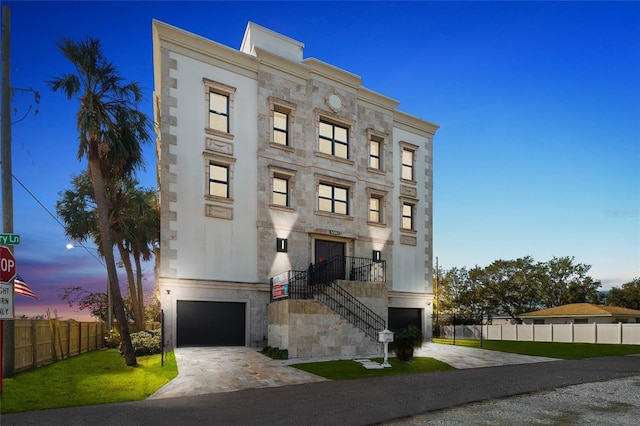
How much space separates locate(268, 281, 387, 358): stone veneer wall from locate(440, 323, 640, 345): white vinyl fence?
19722mm

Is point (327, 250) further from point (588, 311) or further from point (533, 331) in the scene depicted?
point (588, 311)

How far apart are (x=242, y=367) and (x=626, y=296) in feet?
201

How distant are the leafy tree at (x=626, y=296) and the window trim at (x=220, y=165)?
58.3 metres

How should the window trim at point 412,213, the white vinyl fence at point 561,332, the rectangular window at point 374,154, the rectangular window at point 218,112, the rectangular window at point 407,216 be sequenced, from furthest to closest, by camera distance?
the white vinyl fence at point 561,332 → the rectangular window at point 407,216 → the window trim at point 412,213 → the rectangular window at point 374,154 → the rectangular window at point 218,112

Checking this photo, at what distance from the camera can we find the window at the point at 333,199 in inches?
1003

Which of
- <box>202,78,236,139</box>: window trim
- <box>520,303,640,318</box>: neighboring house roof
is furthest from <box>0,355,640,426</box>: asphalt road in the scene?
<box>520,303,640,318</box>: neighboring house roof

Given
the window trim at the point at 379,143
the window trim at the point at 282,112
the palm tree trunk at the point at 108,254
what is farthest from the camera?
the window trim at the point at 379,143

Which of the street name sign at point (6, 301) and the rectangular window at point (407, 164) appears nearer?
the street name sign at point (6, 301)

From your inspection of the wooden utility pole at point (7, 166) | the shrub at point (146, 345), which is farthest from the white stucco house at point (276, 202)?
the wooden utility pole at point (7, 166)

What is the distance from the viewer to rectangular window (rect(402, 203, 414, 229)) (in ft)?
96.4

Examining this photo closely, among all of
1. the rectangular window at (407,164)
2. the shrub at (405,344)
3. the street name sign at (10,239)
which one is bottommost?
the shrub at (405,344)

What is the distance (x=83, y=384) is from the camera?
13.3 m

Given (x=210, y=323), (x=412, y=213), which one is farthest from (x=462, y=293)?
(x=210, y=323)

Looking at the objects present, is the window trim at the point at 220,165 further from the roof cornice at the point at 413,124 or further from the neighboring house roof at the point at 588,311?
the neighboring house roof at the point at 588,311
